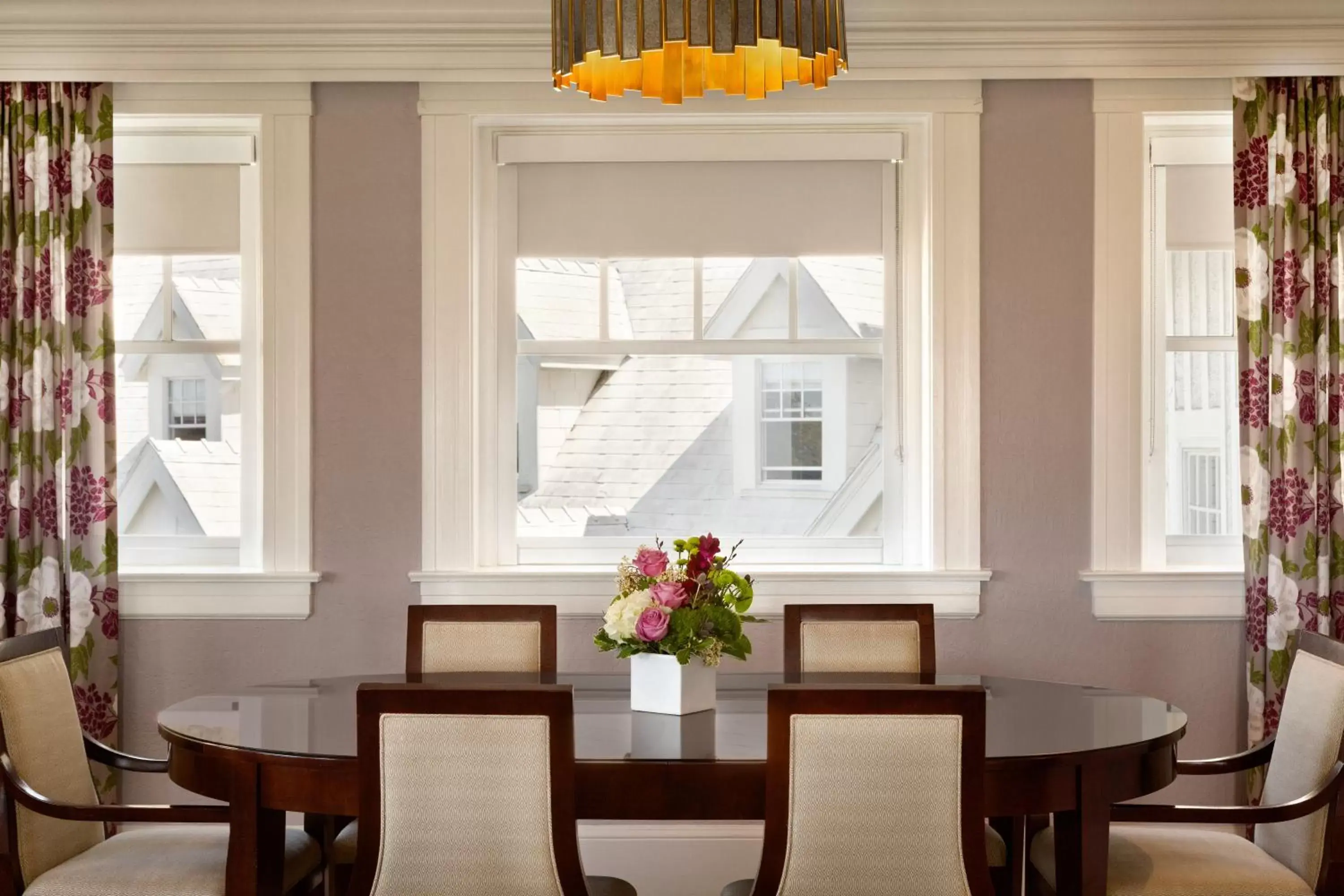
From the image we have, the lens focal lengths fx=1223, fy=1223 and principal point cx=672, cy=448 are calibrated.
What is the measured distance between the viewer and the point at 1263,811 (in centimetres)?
253

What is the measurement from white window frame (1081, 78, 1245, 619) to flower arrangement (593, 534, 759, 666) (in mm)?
1568

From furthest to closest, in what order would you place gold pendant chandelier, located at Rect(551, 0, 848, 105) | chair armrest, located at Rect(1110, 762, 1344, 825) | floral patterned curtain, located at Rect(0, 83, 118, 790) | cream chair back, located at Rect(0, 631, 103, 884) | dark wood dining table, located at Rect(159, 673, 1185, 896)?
floral patterned curtain, located at Rect(0, 83, 118, 790), cream chair back, located at Rect(0, 631, 103, 884), chair armrest, located at Rect(1110, 762, 1344, 825), dark wood dining table, located at Rect(159, 673, 1185, 896), gold pendant chandelier, located at Rect(551, 0, 848, 105)

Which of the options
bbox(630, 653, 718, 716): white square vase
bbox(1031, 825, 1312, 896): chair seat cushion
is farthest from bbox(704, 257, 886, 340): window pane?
bbox(1031, 825, 1312, 896): chair seat cushion

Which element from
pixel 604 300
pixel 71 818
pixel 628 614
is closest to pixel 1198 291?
pixel 604 300

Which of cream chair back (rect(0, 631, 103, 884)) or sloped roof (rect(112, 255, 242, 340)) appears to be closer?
cream chair back (rect(0, 631, 103, 884))

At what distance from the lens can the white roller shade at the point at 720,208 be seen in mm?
3986

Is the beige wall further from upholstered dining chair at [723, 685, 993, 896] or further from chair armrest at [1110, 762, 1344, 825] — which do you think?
upholstered dining chair at [723, 685, 993, 896]

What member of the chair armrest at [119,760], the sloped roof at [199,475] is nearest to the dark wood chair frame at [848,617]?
the chair armrest at [119,760]

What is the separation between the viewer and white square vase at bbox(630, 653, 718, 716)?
277cm

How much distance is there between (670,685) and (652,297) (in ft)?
5.37

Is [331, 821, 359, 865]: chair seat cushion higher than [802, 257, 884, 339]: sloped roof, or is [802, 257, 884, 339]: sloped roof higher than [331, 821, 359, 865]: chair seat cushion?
[802, 257, 884, 339]: sloped roof

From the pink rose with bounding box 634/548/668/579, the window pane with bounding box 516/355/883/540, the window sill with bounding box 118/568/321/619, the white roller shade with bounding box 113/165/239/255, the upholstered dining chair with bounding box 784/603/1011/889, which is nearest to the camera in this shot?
the pink rose with bounding box 634/548/668/579

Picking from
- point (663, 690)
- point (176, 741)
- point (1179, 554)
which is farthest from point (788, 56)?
point (1179, 554)

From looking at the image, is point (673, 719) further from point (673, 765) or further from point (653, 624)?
point (673, 765)
